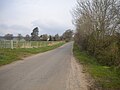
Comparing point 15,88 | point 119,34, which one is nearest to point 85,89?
point 15,88

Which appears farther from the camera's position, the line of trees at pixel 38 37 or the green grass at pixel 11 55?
the line of trees at pixel 38 37

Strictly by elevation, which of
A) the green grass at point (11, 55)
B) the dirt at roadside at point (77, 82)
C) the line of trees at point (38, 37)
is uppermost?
the line of trees at point (38, 37)

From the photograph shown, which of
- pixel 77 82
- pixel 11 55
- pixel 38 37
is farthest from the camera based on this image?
pixel 38 37

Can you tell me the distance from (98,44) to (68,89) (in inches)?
773


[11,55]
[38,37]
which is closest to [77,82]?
[11,55]

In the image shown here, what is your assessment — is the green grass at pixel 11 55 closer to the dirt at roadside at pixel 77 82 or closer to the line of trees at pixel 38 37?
the dirt at roadside at pixel 77 82

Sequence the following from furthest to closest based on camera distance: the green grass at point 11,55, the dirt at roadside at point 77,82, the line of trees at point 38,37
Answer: the line of trees at point 38,37
the green grass at point 11,55
the dirt at roadside at point 77,82

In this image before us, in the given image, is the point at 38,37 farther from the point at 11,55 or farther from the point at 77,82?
the point at 77,82

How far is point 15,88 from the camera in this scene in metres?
8.77

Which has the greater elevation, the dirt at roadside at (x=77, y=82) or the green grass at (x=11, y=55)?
the green grass at (x=11, y=55)

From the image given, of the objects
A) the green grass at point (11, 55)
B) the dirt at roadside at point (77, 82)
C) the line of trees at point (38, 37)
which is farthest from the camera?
the line of trees at point (38, 37)

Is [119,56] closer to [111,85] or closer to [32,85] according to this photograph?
[111,85]

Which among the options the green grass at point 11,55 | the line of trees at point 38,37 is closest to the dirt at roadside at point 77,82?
the green grass at point 11,55

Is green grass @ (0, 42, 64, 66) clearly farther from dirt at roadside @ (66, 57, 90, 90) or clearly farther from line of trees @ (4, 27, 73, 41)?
line of trees @ (4, 27, 73, 41)
